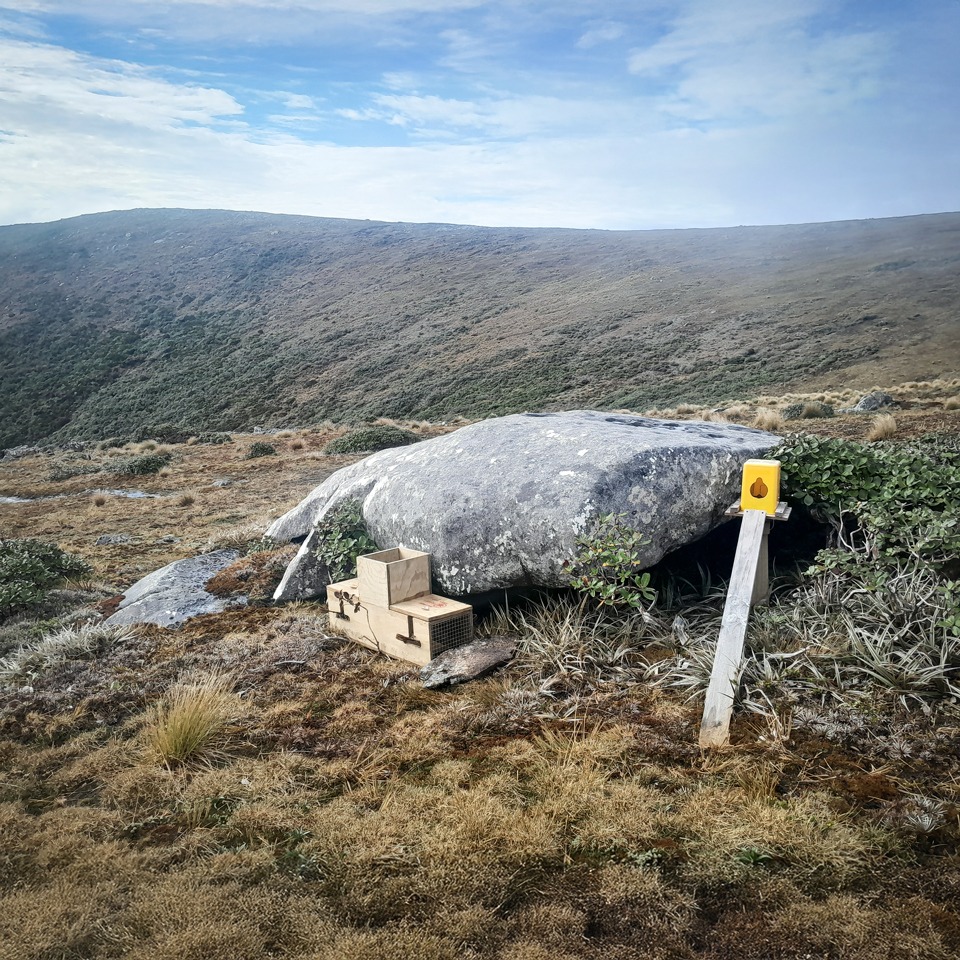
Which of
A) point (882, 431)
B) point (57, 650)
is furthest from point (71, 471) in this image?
point (882, 431)

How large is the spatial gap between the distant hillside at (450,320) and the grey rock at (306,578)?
89.4ft

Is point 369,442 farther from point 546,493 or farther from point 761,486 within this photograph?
point 761,486

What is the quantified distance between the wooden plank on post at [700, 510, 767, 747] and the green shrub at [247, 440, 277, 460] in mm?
20188

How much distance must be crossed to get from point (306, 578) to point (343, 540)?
68 cm

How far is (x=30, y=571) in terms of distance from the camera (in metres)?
8.95

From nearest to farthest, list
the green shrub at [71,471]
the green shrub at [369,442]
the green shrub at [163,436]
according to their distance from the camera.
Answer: the green shrub at [369,442], the green shrub at [71,471], the green shrub at [163,436]

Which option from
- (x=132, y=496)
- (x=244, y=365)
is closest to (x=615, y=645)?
(x=132, y=496)

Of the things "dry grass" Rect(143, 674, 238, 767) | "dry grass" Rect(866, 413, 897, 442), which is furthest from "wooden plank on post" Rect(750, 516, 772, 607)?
"dry grass" Rect(866, 413, 897, 442)

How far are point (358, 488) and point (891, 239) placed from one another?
8137cm

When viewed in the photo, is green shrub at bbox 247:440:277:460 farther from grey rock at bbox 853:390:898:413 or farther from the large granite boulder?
grey rock at bbox 853:390:898:413

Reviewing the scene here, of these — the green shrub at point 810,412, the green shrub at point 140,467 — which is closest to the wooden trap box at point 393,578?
the green shrub at point 810,412

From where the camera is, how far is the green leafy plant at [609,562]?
5.21 metres

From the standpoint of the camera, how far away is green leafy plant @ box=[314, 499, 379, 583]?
7.04m

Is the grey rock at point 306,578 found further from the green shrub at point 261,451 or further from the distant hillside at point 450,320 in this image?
the distant hillside at point 450,320
